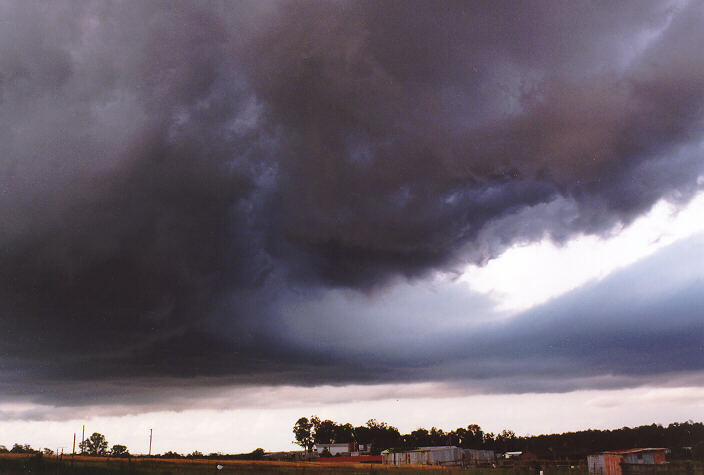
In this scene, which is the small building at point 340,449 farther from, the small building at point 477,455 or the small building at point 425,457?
the small building at point 425,457

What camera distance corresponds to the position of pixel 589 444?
591 feet

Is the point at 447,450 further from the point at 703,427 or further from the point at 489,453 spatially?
the point at 703,427

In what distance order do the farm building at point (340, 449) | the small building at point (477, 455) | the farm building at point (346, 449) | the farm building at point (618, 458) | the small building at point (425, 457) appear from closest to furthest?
the farm building at point (618, 458) < the small building at point (425, 457) < the small building at point (477, 455) < the farm building at point (346, 449) < the farm building at point (340, 449)

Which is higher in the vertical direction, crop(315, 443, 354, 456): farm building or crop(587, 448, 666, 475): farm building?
crop(587, 448, 666, 475): farm building

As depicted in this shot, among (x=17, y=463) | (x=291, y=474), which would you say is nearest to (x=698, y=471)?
(x=291, y=474)

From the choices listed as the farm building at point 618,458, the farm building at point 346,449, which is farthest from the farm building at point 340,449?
the farm building at point 618,458

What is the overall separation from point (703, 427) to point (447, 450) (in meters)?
107

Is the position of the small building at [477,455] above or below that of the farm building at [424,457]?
below

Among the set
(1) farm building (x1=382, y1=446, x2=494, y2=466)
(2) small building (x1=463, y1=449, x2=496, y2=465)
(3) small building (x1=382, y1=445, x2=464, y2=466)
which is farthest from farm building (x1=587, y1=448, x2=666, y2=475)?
(2) small building (x1=463, y1=449, x2=496, y2=465)

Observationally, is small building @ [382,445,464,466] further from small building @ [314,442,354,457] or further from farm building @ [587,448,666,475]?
small building @ [314,442,354,457]

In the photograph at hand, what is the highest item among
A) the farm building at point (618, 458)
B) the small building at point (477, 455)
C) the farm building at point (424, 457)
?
the farm building at point (618, 458)

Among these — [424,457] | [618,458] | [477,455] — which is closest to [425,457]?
[424,457]

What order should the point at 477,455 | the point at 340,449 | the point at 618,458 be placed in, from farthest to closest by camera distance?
the point at 340,449 < the point at 477,455 < the point at 618,458

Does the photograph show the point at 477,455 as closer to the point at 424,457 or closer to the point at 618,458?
the point at 424,457
